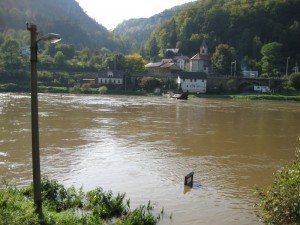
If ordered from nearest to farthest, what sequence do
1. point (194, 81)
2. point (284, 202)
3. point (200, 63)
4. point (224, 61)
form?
point (284, 202), point (194, 81), point (224, 61), point (200, 63)

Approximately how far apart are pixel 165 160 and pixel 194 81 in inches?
2837

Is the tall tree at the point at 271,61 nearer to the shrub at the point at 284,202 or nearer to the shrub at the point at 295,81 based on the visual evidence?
the shrub at the point at 295,81

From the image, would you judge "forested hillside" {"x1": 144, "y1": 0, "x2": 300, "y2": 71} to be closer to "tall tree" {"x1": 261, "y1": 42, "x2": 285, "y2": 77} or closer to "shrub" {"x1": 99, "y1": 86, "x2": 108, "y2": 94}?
"tall tree" {"x1": 261, "y1": 42, "x2": 285, "y2": 77}

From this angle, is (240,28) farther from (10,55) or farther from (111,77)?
(10,55)

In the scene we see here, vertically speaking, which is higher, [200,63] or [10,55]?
[10,55]

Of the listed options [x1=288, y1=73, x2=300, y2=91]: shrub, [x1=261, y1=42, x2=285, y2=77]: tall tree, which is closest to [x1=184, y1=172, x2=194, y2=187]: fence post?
[x1=288, y1=73, x2=300, y2=91]: shrub

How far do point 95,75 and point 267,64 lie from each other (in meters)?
49.2

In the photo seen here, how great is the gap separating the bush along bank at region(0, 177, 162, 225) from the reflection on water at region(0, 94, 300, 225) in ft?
4.09

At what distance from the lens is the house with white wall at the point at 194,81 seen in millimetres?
89312

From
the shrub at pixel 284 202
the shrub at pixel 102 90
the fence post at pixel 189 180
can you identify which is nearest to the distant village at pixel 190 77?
the shrub at pixel 102 90

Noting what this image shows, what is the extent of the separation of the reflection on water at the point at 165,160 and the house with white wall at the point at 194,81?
5642 cm

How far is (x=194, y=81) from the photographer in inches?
3529

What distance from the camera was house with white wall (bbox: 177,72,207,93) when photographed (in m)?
89.3

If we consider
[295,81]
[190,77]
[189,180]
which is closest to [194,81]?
[190,77]
